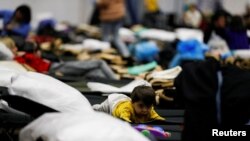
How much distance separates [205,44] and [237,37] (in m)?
0.45

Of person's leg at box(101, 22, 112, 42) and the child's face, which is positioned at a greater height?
Result: the child's face

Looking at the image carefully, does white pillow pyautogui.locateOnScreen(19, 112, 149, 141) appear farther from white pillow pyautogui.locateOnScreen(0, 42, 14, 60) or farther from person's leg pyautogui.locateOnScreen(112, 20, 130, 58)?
person's leg pyautogui.locateOnScreen(112, 20, 130, 58)

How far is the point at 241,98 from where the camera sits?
378 centimetres

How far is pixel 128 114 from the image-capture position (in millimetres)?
4668

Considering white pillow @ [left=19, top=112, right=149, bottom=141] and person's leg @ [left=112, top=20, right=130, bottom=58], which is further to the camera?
person's leg @ [left=112, top=20, right=130, bottom=58]

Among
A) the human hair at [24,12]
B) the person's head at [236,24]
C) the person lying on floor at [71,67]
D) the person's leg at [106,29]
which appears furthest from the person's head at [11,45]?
the person's leg at [106,29]

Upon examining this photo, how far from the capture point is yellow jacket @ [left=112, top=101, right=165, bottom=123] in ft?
15.2

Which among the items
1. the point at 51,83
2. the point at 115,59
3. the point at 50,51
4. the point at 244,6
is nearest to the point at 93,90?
the point at 51,83

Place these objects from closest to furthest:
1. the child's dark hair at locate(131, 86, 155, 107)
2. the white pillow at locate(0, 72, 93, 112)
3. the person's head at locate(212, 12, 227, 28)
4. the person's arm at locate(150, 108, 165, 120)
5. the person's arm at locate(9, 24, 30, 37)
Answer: the white pillow at locate(0, 72, 93, 112) < the child's dark hair at locate(131, 86, 155, 107) < the person's arm at locate(150, 108, 165, 120) < the person's arm at locate(9, 24, 30, 37) < the person's head at locate(212, 12, 227, 28)

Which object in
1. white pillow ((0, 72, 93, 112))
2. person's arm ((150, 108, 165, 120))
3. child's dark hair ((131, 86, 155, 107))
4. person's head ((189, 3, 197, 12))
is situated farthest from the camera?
person's head ((189, 3, 197, 12))

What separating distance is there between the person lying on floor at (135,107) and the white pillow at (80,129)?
33.7 inches

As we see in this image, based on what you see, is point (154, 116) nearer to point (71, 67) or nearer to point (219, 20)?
point (71, 67)

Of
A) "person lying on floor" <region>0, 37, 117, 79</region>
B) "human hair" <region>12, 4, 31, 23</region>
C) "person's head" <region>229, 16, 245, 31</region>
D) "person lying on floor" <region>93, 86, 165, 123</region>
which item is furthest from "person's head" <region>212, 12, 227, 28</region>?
"person lying on floor" <region>93, 86, 165, 123</region>

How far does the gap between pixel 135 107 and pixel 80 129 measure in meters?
1.12
